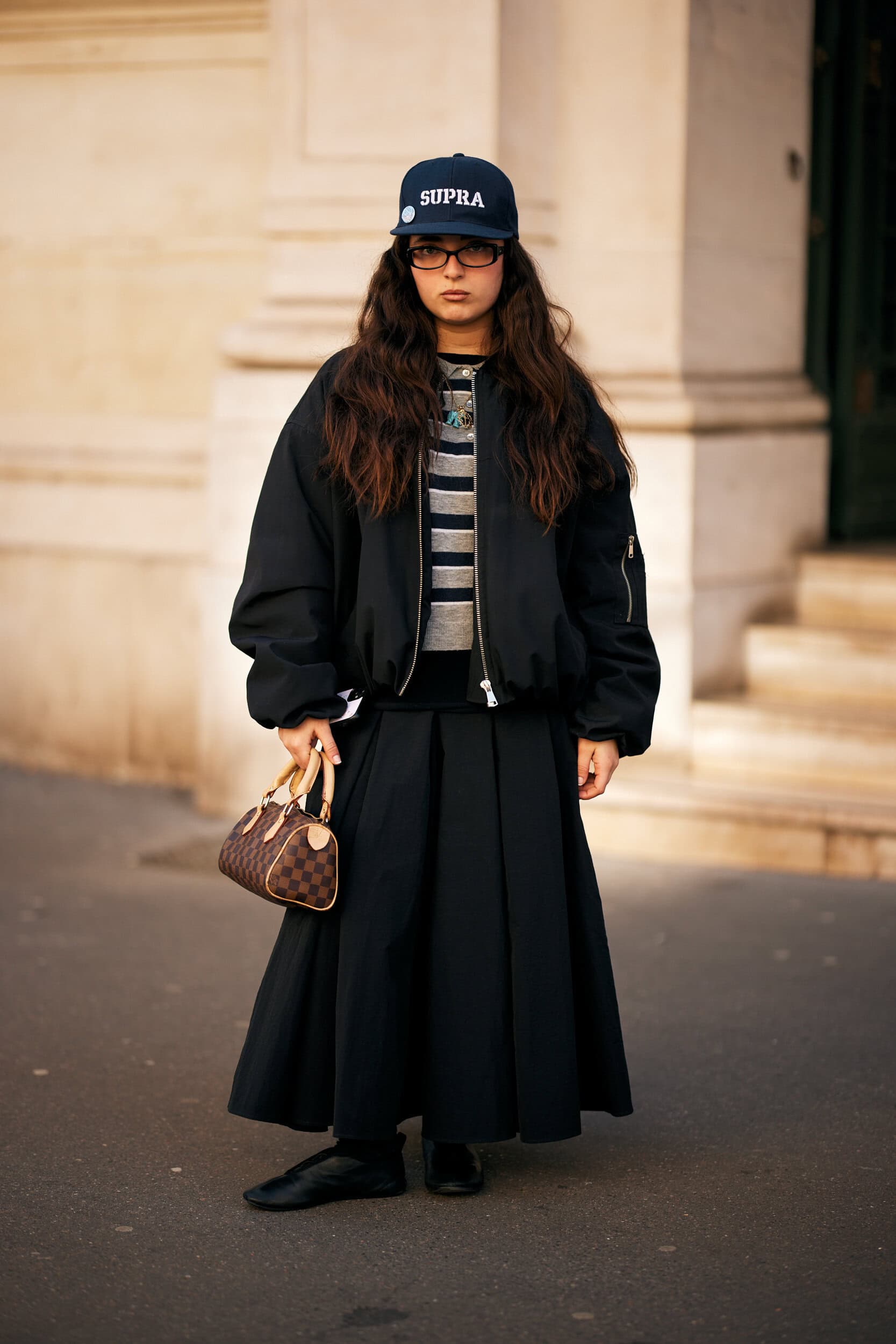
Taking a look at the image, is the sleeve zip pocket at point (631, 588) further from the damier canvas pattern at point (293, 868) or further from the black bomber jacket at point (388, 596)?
the damier canvas pattern at point (293, 868)

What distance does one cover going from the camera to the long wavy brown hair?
3.75 metres

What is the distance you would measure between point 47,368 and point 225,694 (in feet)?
7.25

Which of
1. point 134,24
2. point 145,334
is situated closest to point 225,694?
point 145,334

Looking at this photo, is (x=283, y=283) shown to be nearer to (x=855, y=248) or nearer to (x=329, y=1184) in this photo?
(x=855, y=248)

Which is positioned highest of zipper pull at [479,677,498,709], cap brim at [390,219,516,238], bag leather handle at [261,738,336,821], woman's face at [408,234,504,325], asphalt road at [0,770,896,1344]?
cap brim at [390,219,516,238]

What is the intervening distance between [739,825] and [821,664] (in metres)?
0.95

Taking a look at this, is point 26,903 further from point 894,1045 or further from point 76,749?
point 894,1045

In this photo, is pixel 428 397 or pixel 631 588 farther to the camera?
pixel 631 588

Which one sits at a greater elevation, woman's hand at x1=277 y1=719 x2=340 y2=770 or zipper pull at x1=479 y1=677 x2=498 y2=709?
zipper pull at x1=479 y1=677 x2=498 y2=709

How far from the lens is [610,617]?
398 centimetres

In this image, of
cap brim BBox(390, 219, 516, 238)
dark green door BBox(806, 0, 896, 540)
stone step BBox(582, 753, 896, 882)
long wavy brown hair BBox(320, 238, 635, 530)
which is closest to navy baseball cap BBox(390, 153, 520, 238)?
cap brim BBox(390, 219, 516, 238)

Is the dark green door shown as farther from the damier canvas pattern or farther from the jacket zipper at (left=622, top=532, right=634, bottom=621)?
the damier canvas pattern

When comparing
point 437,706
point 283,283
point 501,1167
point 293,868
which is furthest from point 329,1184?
point 283,283

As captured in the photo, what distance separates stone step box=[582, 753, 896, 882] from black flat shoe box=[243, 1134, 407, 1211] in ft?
9.14
